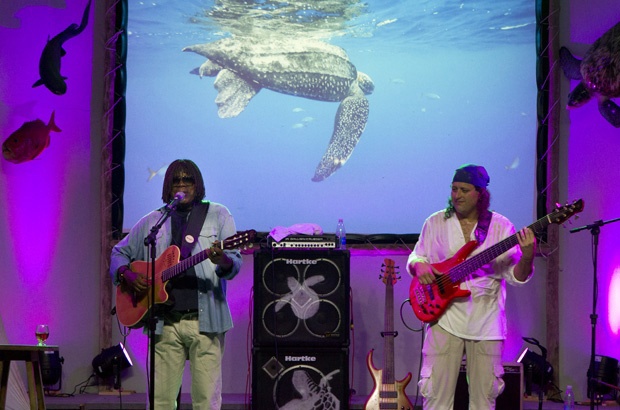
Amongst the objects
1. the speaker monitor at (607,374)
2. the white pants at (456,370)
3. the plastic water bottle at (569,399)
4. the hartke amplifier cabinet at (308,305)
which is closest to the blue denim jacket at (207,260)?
the hartke amplifier cabinet at (308,305)

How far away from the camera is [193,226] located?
4.89 m

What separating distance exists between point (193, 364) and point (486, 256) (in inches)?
70.3

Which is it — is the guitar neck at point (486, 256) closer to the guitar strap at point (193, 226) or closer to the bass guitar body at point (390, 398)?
the bass guitar body at point (390, 398)

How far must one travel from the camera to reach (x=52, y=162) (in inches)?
266

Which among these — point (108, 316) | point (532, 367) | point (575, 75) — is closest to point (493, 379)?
point (532, 367)

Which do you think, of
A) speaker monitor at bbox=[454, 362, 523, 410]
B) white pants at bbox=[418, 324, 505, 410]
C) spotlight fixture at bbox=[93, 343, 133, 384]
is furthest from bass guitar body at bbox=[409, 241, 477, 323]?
spotlight fixture at bbox=[93, 343, 133, 384]

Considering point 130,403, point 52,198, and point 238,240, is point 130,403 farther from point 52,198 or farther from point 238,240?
point 238,240

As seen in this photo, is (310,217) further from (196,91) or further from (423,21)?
(423,21)

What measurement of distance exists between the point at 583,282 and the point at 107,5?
4.42 meters

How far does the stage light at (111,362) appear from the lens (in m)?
6.50

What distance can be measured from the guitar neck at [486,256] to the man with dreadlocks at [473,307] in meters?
0.06

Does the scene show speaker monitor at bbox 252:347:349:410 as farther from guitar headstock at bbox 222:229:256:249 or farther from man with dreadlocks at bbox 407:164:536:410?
guitar headstock at bbox 222:229:256:249

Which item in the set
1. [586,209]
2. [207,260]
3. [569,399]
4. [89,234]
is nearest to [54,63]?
[89,234]

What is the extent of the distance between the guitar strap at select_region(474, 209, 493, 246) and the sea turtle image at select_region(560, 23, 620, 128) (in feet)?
6.48
